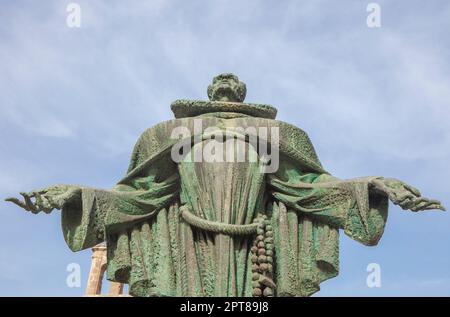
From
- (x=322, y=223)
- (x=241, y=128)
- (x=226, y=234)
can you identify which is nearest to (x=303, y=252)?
(x=322, y=223)

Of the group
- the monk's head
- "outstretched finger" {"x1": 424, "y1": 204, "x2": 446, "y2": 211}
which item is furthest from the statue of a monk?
the monk's head

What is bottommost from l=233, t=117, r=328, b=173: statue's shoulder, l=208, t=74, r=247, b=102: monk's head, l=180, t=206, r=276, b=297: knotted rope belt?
l=180, t=206, r=276, b=297: knotted rope belt

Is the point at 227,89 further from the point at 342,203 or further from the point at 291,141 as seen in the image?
the point at 342,203

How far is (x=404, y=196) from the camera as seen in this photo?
6051 millimetres

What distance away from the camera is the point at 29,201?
6.05 meters

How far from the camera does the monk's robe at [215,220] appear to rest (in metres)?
6.19

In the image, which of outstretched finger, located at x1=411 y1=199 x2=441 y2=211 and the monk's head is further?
the monk's head

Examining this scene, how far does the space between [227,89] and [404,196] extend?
7.64 feet

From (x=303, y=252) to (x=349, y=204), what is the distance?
657mm

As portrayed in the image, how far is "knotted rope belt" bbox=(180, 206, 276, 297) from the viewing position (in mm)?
6047

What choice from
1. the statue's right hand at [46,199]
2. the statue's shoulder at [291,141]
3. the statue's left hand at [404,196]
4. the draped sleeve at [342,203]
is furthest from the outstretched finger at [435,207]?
the statue's right hand at [46,199]

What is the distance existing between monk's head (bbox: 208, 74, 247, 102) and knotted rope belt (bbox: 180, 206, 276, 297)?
161 cm

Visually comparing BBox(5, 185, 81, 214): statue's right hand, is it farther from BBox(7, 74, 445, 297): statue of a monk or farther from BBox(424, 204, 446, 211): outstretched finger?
BBox(424, 204, 446, 211): outstretched finger

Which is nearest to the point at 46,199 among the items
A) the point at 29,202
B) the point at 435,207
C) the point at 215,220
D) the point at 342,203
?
the point at 29,202
